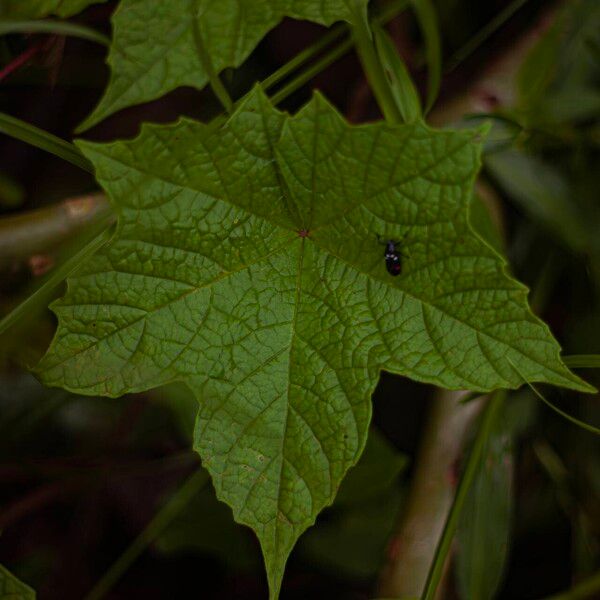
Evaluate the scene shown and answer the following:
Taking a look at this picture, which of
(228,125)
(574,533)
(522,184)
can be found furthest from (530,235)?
(228,125)

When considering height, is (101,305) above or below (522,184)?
above

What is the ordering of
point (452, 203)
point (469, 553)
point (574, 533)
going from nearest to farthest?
point (452, 203), point (469, 553), point (574, 533)

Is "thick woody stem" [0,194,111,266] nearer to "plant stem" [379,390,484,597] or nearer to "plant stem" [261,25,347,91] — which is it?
"plant stem" [261,25,347,91]

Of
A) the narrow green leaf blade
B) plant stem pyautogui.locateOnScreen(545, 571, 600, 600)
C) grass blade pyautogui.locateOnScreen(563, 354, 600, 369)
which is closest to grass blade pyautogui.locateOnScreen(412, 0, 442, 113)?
the narrow green leaf blade

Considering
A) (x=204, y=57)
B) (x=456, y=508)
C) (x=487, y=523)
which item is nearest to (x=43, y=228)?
(x=204, y=57)

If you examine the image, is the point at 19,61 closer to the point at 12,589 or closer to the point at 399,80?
the point at 399,80

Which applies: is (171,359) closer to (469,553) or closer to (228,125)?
(228,125)

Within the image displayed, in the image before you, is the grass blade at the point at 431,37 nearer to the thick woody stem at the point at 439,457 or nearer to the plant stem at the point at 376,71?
the plant stem at the point at 376,71
